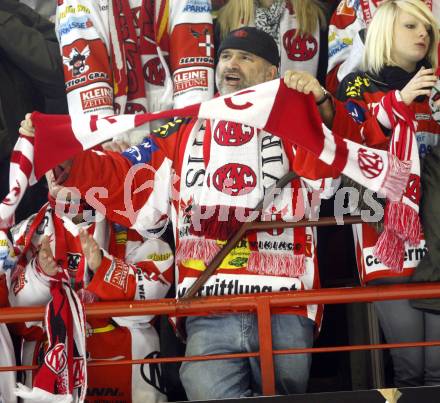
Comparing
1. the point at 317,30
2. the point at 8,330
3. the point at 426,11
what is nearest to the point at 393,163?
the point at 426,11

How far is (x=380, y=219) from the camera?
1.91 metres

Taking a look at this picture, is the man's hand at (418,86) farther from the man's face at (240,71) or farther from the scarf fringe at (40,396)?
the scarf fringe at (40,396)

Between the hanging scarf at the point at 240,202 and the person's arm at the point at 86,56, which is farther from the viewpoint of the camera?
the person's arm at the point at 86,56

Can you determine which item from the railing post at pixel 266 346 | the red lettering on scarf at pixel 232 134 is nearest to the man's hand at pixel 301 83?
the red lettering on scarf at pixel 232 134

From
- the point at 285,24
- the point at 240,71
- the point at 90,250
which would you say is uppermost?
the point at 285,24

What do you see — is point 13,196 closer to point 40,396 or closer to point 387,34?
point 40,396

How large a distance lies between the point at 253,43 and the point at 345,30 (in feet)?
1.46

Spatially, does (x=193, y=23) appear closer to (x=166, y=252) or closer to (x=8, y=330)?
(x=166, y=252)

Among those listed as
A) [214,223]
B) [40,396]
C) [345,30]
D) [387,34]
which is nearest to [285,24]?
[345,30]

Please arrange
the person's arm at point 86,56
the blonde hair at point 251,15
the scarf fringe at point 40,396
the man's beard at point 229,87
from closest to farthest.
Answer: the scarf fringe at point 40,396
the man's beard at point 229,87
the person's arm at point 86,56
the blonde hair at point 251,15

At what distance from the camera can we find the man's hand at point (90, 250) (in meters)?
1.97

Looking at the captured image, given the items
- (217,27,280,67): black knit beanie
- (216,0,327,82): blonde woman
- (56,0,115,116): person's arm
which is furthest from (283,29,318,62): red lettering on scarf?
(56,0,115,116): person's arm

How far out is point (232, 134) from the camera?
200 centimetres

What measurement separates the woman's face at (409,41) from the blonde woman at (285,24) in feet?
1.42
